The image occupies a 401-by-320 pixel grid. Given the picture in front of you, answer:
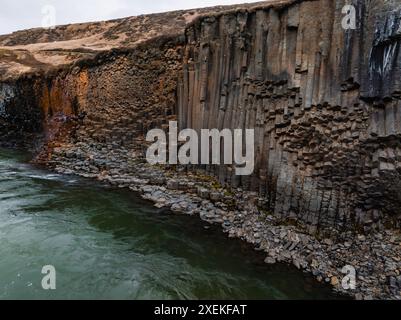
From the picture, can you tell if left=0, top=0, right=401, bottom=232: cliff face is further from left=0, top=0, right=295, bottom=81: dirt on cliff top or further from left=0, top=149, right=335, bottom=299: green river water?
left=0, top=0, right=295, bottom=81: dirt on cliff top

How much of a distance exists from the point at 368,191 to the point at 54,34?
140ft

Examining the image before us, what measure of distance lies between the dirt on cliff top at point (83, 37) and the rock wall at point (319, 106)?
16.6 metres

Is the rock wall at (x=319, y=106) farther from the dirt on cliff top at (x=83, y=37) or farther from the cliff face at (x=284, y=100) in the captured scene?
the dirt on cliff top at (x=83, y=37)

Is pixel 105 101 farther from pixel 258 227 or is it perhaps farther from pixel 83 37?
pixel 83 37

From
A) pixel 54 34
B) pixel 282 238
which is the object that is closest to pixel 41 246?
pixel 282 238

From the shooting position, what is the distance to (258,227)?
408 inches

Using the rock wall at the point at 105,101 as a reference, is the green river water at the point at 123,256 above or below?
below

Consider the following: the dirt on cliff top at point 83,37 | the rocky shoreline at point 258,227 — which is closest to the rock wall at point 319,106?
the rocky shoreline at point 258,227

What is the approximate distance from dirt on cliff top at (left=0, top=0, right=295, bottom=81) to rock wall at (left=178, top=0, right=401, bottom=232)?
16.6m

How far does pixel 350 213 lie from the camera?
937 centimetres

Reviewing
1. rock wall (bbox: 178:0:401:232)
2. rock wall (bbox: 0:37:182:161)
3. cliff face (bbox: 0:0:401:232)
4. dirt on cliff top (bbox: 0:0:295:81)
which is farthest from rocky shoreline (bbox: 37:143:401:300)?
dirt on cliff top (bbox: 0:0:295:81)

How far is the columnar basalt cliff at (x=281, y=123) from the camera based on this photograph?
28.9 ft

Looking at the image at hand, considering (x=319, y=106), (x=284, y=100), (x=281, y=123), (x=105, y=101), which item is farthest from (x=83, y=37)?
(x=319, y=106)
